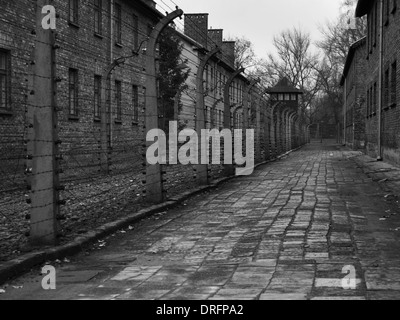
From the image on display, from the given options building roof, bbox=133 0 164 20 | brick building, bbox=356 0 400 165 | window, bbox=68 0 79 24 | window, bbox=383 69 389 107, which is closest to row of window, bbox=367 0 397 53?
brick building, bbox=356 0 400 165

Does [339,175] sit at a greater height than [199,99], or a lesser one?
lesser

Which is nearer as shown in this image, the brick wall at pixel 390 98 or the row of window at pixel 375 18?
the brick wall at pixel 390 98

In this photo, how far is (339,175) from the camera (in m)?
18.8

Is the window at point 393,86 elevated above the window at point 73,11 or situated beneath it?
situated beneath

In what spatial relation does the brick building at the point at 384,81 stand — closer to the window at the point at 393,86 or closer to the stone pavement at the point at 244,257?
the window at the point at 393,86

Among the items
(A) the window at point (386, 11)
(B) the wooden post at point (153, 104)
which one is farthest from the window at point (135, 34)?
(B) the wooden post at point (153, 104)

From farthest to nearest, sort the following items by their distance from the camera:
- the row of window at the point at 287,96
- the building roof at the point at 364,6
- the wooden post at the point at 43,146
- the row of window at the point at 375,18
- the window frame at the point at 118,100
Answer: the row of window at the point at 287,96, the building roof at the point at 364,6, the window frame at the point at 118,100, the row of window at the point at 375,18, the wooden post at the point at 43,146

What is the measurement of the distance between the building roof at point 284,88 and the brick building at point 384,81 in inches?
2258

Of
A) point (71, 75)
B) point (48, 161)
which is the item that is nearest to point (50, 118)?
point (48, 161)

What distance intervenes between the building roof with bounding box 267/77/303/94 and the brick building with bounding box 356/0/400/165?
188 feet

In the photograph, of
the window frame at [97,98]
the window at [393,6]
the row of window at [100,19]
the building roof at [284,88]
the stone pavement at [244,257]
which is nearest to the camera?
the stone pavement at [244,257]

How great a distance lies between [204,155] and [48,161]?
7.94 metres

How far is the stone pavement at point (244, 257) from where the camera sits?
16.6 feet
